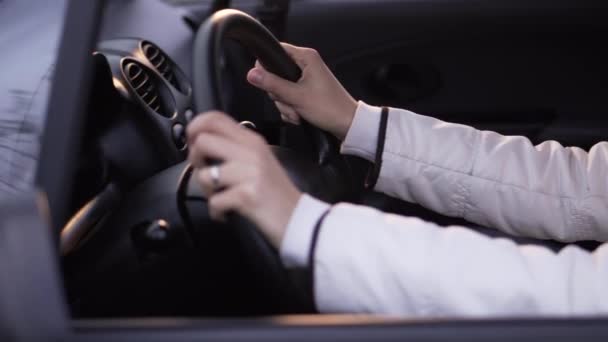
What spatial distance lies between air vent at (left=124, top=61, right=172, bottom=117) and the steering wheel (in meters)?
0.22

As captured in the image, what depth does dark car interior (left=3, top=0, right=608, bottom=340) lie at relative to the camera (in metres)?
0.89

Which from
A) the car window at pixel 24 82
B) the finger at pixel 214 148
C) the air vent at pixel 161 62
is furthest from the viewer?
the air vent at pixel 161 62

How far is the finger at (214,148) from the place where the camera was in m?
0.83

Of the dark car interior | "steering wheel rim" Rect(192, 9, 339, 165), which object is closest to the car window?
the dark car interior

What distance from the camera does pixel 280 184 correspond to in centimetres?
87

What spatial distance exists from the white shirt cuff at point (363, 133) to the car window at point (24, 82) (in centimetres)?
45

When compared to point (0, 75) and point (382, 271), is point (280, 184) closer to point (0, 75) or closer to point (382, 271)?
point (382, 271)

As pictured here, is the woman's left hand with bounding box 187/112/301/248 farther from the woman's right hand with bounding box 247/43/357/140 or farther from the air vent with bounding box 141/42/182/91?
the air vent with bounding box 141/42/182/91

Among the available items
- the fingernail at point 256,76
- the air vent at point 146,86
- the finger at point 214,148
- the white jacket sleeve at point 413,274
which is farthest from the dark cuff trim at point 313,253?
the air vent at point 146,86

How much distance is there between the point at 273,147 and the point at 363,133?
217mm

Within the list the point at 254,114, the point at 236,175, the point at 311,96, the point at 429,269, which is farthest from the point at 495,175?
the point at 254,114

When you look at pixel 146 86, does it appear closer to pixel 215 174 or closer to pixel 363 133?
pixel 363 133

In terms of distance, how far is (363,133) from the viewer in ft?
4.30

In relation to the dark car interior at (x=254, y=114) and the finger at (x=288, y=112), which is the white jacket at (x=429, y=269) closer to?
the dark car interior at (x=254, y=114)
